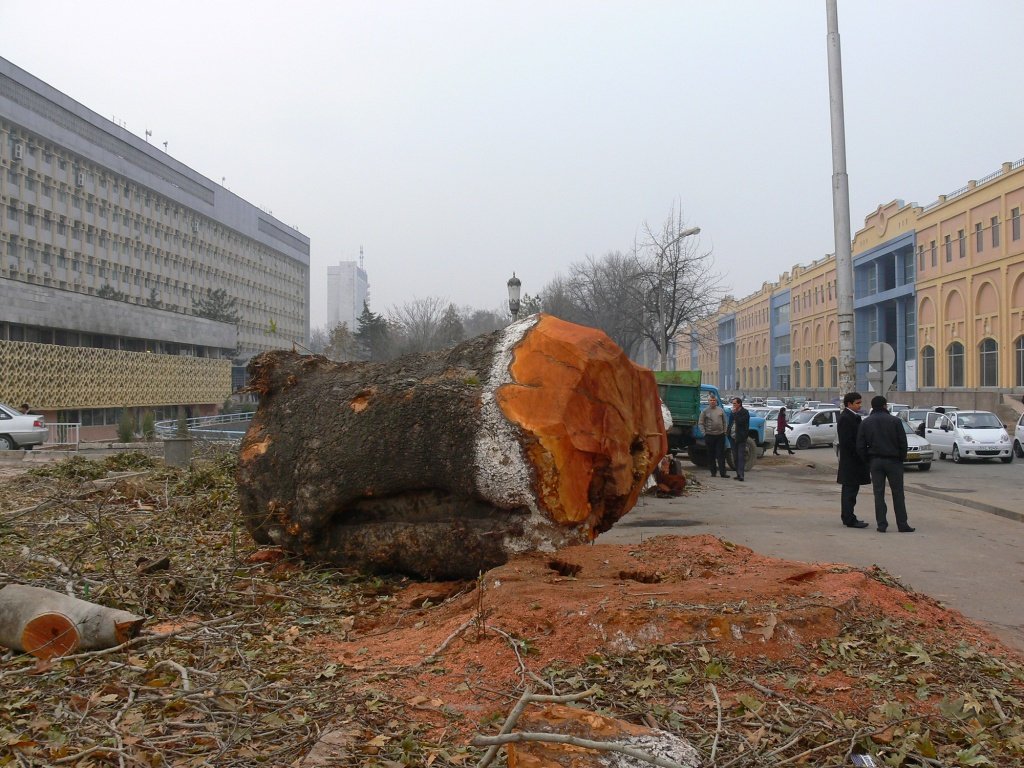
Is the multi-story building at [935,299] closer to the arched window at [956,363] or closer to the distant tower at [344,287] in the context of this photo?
the arched window at [956,363]

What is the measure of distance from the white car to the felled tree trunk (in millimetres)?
19435

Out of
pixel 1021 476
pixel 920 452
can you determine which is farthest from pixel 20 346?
pixel 1021 476

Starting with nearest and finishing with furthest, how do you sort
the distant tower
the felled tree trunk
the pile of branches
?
the pile of branches
the felled tree trunk
the distant tower

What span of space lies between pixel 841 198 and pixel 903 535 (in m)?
9.61

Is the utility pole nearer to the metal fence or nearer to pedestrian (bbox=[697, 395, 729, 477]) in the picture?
pedestrian (bbox=[697, 395, 729, 477])

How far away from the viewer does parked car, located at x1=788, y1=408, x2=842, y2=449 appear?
30328mm

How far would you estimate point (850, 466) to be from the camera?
1084 cm

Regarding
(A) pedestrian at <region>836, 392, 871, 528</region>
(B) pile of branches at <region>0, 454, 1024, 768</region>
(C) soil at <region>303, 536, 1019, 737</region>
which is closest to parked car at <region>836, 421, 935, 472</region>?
(A) pedestrian at <region>836, 392, 871, 528</region>

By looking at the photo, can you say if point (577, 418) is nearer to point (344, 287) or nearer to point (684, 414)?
point (684, 414)

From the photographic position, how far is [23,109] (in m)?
40.2

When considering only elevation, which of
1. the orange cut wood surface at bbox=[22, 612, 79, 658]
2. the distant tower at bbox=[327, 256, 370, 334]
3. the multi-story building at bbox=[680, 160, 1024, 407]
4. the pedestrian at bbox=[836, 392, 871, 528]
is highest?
the distant tower at bbox=[327, 256, 370, 334]

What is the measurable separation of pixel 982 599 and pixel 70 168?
4962 centimetres

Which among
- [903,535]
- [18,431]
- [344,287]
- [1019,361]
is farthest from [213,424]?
[344,287]

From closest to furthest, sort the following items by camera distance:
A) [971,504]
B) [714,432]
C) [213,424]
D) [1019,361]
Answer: [971,504] < [714,432] < [213,424] < [1019,361]
